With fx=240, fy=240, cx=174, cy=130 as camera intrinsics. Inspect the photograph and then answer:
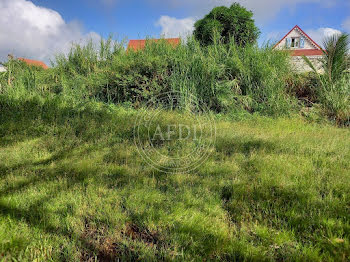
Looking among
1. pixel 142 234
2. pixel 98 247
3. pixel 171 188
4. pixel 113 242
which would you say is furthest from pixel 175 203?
pixel 98 247

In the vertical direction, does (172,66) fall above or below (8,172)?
above

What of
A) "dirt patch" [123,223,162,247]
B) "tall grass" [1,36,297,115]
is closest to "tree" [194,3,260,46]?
"tall grass" [1,36,297,115]

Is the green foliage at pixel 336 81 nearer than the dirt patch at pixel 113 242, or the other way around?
the dirt patch at pixel 113 242

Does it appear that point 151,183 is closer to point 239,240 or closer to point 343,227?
point 239,240

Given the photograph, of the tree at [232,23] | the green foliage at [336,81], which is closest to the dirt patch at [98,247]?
the green foliage at [336,81]

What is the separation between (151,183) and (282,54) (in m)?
7.06

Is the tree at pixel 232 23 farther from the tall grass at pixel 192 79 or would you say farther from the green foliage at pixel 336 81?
the green foliage at pixel 336 81

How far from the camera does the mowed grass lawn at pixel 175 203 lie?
1869mm

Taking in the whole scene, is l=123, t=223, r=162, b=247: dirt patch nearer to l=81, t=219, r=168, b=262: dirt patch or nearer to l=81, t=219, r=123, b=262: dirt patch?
l=81, t=219, r=168, b=262: dirt patch

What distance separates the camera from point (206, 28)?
1200cm

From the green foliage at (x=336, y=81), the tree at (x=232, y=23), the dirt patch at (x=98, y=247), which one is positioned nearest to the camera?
Answer: the dirt patch at (x=98, y=247)

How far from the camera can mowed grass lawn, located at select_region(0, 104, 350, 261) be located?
187cm

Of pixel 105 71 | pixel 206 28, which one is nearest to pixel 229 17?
pixel 206 28

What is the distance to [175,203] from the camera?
245 centimetres
